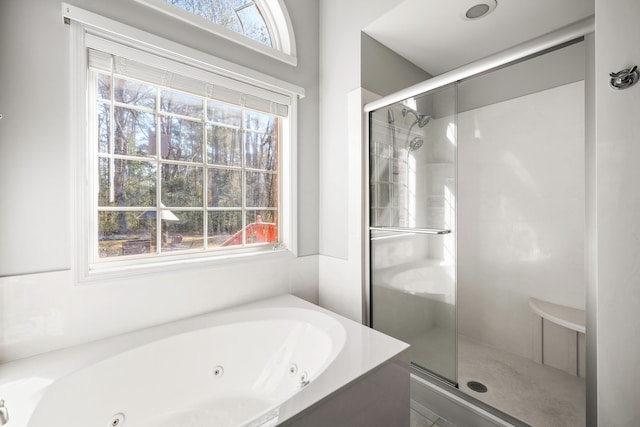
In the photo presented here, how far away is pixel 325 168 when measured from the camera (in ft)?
7.44

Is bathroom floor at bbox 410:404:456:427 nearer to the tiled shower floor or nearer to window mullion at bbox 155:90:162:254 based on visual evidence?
the tiled shower floor

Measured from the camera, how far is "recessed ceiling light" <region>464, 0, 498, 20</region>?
5.41ft

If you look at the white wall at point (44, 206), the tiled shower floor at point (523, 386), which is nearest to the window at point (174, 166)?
the white wall at point (44, 206)

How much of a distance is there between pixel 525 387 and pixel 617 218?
1.40 m

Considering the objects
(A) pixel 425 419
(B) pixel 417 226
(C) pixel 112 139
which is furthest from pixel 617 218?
(C) pixel 112 139

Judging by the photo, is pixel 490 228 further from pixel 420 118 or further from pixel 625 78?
pixel 625 78

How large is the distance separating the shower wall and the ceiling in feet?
1.44

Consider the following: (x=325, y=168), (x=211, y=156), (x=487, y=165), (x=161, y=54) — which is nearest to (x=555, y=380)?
(x=487, y=165)

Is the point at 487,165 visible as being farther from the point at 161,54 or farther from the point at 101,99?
the point at 101,99

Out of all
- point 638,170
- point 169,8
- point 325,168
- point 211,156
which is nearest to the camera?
point 638,170

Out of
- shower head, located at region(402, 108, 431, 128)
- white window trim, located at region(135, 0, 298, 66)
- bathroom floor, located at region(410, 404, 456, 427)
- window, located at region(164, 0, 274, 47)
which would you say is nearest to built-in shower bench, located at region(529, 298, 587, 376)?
bathroom floor, located at region(410, 404, 456, 427)

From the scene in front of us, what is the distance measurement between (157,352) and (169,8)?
1816mm

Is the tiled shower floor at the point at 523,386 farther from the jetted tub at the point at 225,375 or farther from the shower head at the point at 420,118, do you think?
the shower head at the point at 420,118

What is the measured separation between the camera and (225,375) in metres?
1.60
